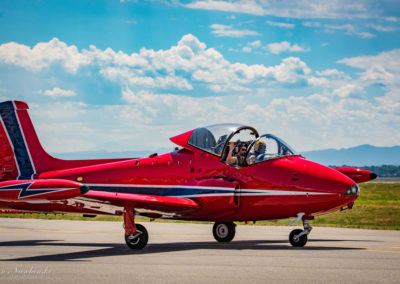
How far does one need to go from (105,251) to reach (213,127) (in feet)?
17.1

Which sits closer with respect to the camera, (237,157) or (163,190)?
(237,157)

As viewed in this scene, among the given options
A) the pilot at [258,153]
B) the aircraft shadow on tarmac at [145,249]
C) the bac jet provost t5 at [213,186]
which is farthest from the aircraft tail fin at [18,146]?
the pilot at [258,153]

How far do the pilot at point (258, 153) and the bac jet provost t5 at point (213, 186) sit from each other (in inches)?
1.2

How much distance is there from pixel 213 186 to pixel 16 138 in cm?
827

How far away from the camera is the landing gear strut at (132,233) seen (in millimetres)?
17484

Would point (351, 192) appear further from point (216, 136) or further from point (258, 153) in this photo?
point (216, 136)

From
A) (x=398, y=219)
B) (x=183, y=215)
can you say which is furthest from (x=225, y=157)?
(x=398, y=219)

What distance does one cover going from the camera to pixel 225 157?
18.7m

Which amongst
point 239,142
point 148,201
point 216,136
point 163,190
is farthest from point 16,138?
point 239,142

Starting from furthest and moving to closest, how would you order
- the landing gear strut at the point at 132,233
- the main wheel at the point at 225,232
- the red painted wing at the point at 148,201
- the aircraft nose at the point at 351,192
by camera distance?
the main wheel at the point at 225,232 < the landing gear strut at the point at 132,233 < the aircraft nose at the point at 351,192 < the red painted wing at the point at 148,201

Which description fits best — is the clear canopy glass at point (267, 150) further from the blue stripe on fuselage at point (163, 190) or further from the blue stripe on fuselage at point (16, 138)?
the blue stripe on fuselage at point (16, 138)

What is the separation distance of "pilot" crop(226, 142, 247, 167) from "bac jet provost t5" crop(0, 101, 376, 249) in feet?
0.14

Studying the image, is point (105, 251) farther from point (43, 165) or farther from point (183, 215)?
point (43, 165)

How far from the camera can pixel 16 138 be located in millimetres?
22188
